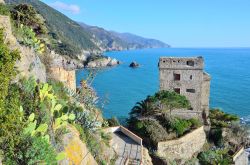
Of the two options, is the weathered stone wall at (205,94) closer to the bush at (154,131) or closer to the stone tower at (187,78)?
the stone tower at (187,78)

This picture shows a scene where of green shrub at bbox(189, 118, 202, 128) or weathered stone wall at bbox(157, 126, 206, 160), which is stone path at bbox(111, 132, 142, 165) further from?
green shrub at bbox(189, 118, 202, 128)

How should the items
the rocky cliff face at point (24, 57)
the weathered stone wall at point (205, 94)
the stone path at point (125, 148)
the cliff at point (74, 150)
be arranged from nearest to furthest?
1. the cliff at point (74, 150)
2. the rocky cliff face at point (24, 57)
3. the stone path at point (125, 148)
4. the weathered stone wall at point (205, 94)

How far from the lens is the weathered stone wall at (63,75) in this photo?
54.3 ft

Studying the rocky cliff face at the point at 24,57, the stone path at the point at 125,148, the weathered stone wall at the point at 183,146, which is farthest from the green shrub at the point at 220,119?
the rocky cliff face at the point at 24,57

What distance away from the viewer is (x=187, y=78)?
31.3 meters

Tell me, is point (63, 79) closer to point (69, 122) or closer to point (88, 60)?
point (69, 122)

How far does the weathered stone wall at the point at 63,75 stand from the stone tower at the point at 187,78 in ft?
43.2

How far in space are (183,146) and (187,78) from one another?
25.5 feet

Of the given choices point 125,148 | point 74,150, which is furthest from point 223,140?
point 74,150

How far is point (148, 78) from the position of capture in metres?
92.6

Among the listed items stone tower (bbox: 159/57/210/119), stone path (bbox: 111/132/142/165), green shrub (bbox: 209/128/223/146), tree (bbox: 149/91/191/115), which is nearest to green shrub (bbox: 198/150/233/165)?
green shrub (bbox: 209/128/223/146)

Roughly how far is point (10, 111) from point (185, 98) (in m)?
22.8

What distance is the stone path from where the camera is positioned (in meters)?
17.5

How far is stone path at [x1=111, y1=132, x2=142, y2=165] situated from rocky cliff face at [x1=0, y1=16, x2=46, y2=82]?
5593 mm
